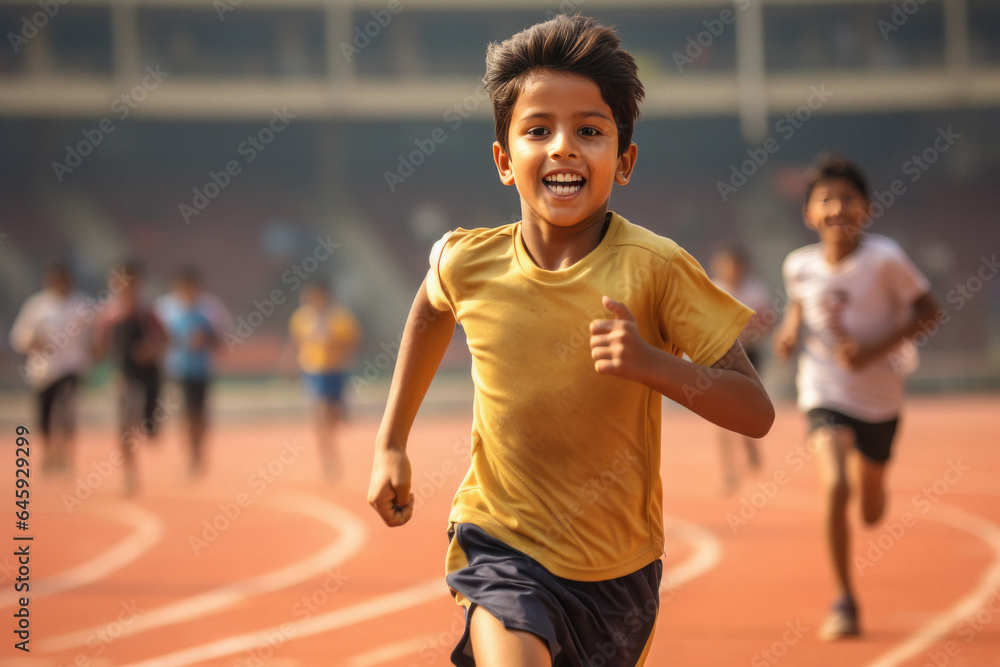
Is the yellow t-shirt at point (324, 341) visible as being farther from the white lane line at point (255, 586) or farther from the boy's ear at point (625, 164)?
the boy's ear at point (625, 164)

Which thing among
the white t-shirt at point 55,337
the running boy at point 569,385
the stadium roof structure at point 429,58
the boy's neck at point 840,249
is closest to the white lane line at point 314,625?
the boy's neck at point 840,249

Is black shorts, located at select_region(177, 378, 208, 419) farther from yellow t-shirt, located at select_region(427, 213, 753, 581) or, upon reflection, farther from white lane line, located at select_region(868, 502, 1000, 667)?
yellow t-shirt, located at select_region(427, 213, 753, 581)

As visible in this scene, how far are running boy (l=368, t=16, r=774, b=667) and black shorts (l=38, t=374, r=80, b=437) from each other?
10.1 meters

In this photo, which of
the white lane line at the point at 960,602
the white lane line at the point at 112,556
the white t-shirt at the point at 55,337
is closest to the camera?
the white lane line at the point at 960,602

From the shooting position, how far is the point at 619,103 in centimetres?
276

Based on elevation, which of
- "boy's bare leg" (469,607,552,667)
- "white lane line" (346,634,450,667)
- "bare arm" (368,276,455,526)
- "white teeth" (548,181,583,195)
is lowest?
"white lane line" (346,634,450,667)

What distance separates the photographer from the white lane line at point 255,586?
6020mm

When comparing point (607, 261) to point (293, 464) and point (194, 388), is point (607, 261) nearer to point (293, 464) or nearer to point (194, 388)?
point (194, 388)

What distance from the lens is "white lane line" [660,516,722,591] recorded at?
7.28 metres

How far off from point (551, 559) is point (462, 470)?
1077 centimetres

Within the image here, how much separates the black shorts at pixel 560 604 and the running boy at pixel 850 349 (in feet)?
10.1

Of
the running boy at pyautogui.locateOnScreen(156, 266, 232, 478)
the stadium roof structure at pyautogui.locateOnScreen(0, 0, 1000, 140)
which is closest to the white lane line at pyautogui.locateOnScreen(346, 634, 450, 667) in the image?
the running boy at pyautogui.locateOnScreen(156, 266, 232, 478)

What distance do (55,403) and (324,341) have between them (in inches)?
118

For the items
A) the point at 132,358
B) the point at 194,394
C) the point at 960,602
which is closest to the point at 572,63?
the point at 960,602
